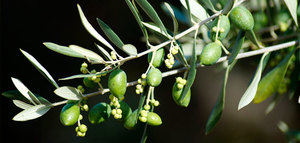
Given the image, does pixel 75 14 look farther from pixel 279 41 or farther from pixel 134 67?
pixel 279 41

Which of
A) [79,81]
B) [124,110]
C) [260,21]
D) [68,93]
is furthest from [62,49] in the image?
[79,81]

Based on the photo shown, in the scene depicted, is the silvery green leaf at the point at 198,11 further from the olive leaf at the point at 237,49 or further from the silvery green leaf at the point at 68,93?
the silvery green leaf at the point at 68,93

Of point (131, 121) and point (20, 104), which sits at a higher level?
point (20, 104)

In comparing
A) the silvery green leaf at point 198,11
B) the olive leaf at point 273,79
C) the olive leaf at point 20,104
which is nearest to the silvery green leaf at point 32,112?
the olive leaf at point 20,104

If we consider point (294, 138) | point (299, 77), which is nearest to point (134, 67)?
point (294, 138)

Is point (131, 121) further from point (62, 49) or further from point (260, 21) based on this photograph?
point (260, 21)
